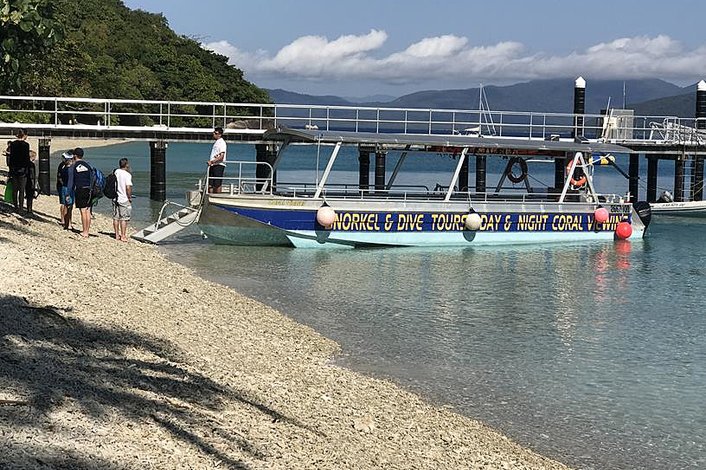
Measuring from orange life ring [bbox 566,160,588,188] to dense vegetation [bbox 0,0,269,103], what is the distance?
3618cm

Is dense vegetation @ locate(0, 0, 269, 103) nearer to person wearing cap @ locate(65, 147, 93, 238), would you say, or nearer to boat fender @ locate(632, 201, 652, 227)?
boat fender @ locate(632, 201, 652, 227)

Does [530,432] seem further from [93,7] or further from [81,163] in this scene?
[93,7]

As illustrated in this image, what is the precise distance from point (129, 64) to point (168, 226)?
84.0 m

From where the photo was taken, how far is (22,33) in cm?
1789

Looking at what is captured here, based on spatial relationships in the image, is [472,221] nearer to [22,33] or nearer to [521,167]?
[521,167]

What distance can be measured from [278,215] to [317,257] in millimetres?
1525

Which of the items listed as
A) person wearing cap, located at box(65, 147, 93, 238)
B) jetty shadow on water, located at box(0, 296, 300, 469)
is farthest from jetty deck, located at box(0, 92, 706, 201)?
jetty shadow on water, located at box(0, 296, 300, 469)

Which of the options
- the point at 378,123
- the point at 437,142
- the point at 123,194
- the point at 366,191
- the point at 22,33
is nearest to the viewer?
the point at 22,33

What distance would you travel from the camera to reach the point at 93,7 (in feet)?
396

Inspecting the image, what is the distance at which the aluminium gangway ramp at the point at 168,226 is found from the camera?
2466 centimetres

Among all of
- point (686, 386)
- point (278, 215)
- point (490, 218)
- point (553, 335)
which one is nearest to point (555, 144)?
point (490, 218)

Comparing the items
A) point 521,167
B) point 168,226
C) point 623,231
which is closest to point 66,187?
point 168,226

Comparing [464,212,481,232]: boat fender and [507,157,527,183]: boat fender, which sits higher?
[507,157,527,183]: boat fender

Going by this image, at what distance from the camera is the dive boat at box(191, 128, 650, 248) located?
25.7m
